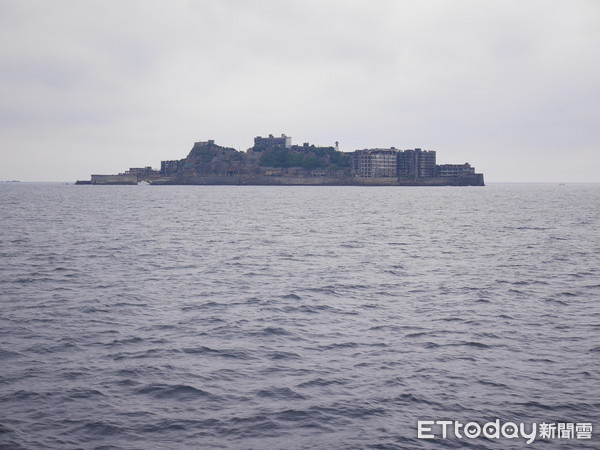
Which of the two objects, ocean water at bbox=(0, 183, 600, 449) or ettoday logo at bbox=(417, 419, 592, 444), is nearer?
ettoday logo at bbox=(417, 419, 592, 444)

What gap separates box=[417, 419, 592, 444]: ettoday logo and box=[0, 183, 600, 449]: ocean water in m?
0.20

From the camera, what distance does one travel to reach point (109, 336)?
22312 millimetres

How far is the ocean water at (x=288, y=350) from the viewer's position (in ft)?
48.0

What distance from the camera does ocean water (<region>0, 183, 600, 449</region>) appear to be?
1462 centimetres

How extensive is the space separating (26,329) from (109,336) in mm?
3514

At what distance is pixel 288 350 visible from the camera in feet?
68.3

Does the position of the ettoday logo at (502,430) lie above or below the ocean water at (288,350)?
below

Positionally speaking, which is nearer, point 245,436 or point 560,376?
point 245,436

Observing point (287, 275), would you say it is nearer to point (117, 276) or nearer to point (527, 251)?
point (117, 276)

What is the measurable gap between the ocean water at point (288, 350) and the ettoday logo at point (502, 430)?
0.20m

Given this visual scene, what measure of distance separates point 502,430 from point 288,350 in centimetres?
829

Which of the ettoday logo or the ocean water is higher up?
the ocean water

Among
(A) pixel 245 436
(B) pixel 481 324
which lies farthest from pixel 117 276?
(A) pixel 245 436

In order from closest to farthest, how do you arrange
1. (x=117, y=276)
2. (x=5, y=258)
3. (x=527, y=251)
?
1. (x=117, y=276)
2. (x=5, y=258)
3. (x=527, y=251)
